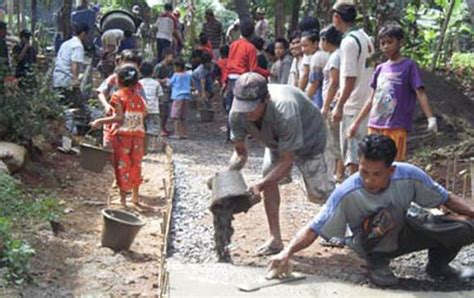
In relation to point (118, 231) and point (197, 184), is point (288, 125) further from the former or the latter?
point (197, 184)

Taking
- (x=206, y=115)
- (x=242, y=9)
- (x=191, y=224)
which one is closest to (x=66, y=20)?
(x=206, y=115)

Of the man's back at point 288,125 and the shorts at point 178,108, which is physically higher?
the man's back at point 288,125

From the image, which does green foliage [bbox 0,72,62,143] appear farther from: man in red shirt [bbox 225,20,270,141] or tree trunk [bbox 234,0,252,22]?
tree trunk [bbox 234,0,252,22]

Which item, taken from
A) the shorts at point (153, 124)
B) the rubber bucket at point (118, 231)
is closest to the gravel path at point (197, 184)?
the rubber bucket at point (118, 231)

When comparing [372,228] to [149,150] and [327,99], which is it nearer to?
[327,99]

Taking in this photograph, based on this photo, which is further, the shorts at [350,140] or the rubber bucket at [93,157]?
the rubber bucket at [93,157]

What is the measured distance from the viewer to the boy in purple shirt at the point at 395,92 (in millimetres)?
7227

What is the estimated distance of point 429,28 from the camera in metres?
21.5

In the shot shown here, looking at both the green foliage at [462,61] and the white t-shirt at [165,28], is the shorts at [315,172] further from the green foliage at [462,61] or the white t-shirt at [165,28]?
the green foliage at [462,61]

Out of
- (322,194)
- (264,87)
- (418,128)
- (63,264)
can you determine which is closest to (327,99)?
(322,194)

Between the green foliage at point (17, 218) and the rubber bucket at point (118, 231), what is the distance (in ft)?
2.13

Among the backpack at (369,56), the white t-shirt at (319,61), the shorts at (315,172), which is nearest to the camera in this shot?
the shorts at (315,172)

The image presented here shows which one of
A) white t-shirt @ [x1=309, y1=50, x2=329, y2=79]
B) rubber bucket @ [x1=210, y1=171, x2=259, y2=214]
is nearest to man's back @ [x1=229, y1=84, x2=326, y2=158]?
rubber bucket @ [x1=210, y1=171, x2=259, y2=214]

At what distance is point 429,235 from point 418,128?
7111 mm
